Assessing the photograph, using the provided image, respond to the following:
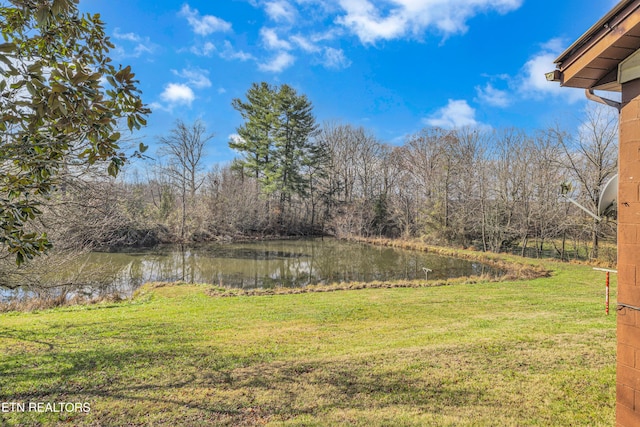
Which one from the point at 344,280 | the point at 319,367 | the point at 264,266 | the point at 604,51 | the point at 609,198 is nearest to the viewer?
the point at 604,51

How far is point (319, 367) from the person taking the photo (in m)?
3.91

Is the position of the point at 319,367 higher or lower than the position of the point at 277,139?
lower

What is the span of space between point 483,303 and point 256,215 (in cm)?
2539

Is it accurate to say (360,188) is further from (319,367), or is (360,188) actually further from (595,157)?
(319,367)

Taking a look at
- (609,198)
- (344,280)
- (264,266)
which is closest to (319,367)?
(609,198)

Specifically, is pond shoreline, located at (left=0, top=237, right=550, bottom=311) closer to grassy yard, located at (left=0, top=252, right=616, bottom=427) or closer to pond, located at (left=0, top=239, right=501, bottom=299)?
pond, located at (left=0, top=239, right=501, bottom=299)

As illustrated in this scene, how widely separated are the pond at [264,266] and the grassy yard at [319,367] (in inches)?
199

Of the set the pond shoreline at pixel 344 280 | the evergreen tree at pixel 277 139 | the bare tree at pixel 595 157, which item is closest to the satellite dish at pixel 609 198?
the pond shoreline at pixel 344 280

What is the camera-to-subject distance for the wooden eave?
2.19m

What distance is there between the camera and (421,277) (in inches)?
561

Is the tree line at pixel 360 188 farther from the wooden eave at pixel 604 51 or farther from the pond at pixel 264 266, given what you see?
the wooden eave at pixel 604 51

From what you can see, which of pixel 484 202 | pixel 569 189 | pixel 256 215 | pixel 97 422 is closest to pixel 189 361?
pixel 97 422

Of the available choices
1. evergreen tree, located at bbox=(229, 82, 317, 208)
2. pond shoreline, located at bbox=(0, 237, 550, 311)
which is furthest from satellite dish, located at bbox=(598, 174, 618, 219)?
evergreen tree, located at bbox=(229, 82, 317, 208)

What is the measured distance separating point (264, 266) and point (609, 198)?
15629mm
